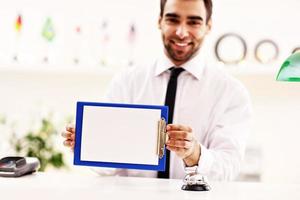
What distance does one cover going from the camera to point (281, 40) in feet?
12.3

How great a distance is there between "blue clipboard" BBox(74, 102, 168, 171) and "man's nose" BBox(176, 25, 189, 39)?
0.68m

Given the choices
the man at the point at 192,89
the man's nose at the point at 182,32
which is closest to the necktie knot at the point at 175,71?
the man at the point at 192,89

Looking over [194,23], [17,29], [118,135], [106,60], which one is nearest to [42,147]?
[106,60]

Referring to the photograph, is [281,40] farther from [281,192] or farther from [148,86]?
[281,192]

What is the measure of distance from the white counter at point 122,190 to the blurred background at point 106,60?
2001 millimetres

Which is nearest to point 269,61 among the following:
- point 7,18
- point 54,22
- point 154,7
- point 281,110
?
point 281,110

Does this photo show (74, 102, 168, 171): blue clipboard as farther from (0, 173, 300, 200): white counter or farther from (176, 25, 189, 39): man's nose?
(176, 25, 189, 39): man's nose

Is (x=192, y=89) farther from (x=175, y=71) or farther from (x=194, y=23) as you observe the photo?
(x=194, y=23)

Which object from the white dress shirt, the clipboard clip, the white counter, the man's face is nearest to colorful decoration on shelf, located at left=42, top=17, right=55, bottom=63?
the white dress shirt

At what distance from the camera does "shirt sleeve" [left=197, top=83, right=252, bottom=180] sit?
201 cm

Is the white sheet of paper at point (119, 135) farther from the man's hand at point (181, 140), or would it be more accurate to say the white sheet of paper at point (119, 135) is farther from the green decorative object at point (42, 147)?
the green decorative object at point (42, 147)

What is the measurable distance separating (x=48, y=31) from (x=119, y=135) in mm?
2366

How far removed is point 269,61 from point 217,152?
1737 mm

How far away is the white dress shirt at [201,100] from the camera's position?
216 centimetres
